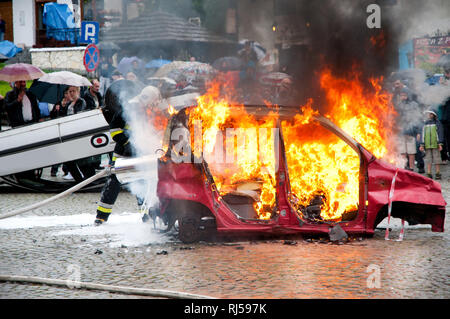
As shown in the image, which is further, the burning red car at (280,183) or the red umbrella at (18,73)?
the red umbrella at (18,73)

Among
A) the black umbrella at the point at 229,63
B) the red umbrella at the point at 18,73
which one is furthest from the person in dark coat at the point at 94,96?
the black umbrella at the point at 229,63

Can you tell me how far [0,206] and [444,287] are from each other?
813 cm

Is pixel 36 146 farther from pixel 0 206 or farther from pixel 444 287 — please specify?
pixel 444 287

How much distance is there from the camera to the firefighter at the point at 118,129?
33.4ft

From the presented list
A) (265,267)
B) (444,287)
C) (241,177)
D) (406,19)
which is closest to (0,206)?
(241,177)

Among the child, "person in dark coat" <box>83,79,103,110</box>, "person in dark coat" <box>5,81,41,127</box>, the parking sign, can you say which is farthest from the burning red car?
the parking sign

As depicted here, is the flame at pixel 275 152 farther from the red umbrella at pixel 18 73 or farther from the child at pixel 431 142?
the red umbrella at pixel 18 73

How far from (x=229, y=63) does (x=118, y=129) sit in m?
2.09

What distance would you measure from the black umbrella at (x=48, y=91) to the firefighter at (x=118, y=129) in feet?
19.6

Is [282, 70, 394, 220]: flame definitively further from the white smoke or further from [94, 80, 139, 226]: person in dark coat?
[94, 80, 139, 226]: person in dark coat

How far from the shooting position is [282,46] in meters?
12.2

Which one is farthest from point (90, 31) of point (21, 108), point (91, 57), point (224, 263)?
point (224, 263)

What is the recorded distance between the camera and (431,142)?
15312 mm

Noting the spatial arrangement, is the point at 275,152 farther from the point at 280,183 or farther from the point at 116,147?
the point at 116,147
